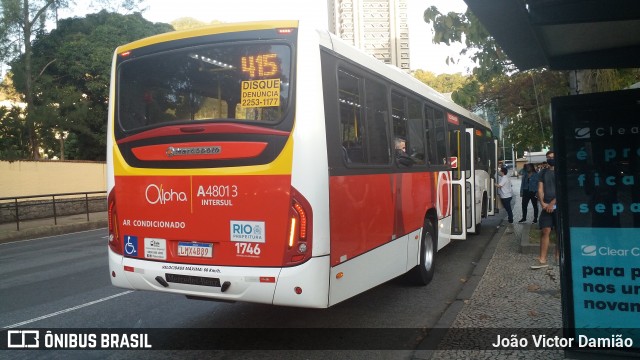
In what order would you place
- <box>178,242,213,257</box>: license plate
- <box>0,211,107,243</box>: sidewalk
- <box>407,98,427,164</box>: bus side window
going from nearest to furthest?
<box>178,242,213,257</box>: license plate < <box>407,98,427,164</box>: bus side window < <box>0,211,107,243</box>: sidewalk

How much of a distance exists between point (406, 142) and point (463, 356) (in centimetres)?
334

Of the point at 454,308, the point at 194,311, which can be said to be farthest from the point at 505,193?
the point at 194,311

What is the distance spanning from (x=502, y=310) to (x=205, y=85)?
4.15 meters

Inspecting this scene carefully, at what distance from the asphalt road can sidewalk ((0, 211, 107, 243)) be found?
8.04 meters

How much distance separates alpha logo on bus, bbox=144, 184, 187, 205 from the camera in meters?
4.94

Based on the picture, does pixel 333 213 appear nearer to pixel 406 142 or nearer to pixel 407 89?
pixel 406 142

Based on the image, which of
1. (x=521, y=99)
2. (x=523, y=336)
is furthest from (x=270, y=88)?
(x=521, y=99)

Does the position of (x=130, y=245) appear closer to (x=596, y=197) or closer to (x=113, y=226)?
(x=113, y=226)

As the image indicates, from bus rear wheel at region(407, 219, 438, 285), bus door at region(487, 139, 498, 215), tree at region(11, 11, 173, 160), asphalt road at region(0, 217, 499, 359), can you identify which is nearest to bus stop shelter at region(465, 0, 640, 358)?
asphalt road at region(0, 217, 499, 359)

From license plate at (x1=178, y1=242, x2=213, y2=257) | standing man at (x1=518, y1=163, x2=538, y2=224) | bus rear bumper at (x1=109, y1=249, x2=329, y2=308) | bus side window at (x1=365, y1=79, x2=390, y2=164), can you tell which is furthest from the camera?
standing man at (x1=518, y1=163, x2=538, y2=224)

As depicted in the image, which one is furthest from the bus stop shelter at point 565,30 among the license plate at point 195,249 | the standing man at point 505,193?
the standing man at point 505,193

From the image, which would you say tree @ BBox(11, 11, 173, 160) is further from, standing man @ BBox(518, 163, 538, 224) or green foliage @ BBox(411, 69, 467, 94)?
green foliage @ BBox(411, 69, 467, 94)

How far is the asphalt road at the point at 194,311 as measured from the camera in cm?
510

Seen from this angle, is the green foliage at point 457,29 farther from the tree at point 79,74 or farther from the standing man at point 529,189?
the tree at point 79,74
